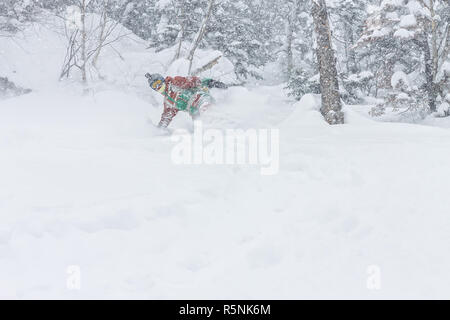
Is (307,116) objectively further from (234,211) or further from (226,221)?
(226,221)

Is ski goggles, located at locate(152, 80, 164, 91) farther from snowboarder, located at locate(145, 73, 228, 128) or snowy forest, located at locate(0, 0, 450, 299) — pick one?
snowy forest, located at locate(0, 0, 450, 299)

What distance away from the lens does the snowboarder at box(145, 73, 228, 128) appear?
792 centimetres

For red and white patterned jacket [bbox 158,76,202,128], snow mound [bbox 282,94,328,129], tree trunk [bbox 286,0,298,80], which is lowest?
snow mound [bbox 282,94,328,129]

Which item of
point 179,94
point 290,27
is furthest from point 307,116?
point 290,27

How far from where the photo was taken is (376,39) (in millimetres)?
10391

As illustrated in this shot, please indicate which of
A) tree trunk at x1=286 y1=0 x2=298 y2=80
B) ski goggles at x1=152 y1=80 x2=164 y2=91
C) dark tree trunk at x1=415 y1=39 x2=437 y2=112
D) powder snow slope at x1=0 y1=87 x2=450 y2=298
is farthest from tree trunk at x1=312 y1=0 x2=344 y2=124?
tree trunk at x1=286 y1=0 x2=298 y2=80

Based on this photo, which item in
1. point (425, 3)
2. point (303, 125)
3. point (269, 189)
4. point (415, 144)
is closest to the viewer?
point (269, 189)

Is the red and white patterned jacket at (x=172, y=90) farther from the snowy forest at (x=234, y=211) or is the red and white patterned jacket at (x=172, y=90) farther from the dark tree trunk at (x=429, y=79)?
the dark tree trunk at (x=429, y=79)

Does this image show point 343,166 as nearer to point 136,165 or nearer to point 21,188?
point 136,165

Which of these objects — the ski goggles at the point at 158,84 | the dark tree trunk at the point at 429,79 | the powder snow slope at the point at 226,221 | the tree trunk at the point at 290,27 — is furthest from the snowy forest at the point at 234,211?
the tree trunk at the point at 290,27

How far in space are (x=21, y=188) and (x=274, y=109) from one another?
25.5ft

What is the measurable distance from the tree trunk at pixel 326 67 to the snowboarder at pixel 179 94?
8.89ft

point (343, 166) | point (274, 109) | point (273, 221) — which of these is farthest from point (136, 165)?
point (274, 109)

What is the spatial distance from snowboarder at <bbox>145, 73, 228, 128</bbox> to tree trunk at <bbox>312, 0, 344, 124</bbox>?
107 inches
